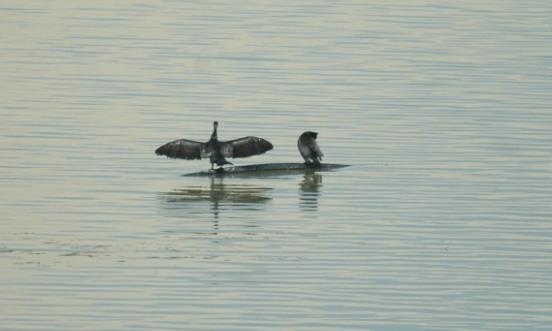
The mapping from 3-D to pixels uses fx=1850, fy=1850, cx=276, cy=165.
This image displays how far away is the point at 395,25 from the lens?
53.6 metres

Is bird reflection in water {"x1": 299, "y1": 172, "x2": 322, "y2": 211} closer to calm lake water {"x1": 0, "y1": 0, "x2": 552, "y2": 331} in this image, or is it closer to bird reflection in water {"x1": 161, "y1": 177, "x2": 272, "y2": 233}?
calm lake water {"x1": 0, "y1": 0, "x2": 552, "y2": 331}

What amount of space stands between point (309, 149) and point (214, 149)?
1462 mm

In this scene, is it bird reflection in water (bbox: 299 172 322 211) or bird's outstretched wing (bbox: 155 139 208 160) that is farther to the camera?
bird's outstretched wing (bbox: 155 139 208 160)

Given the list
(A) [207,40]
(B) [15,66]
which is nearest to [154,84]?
(B) [15,66]

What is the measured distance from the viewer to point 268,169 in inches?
1062

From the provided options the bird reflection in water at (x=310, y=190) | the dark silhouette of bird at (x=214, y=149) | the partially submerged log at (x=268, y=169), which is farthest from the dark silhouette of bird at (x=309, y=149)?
the dark silhouette of bird at (x=214, y=149)

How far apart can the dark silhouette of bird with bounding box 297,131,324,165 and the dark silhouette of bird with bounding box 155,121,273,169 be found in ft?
1.52

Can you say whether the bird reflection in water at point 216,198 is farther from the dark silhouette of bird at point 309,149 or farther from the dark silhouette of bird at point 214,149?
the dark silhouette of bird at point 309,149

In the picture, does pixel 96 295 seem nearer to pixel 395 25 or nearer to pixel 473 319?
pixel 473 319

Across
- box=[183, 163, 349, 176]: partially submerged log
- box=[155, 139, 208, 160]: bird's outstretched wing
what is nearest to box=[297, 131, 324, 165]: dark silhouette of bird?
box=[183, 163, 349, 176]: partially submerged log

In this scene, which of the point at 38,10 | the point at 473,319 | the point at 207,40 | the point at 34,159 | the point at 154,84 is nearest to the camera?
the point at 473,319

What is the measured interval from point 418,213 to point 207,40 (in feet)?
81.8

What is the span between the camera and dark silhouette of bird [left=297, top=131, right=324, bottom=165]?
2716 cm

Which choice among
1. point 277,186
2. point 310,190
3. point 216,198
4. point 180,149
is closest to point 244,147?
point 180,149
